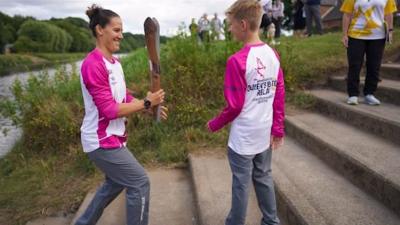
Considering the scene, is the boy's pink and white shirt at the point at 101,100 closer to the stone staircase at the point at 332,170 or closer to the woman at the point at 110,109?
the woman at the point at 110,109

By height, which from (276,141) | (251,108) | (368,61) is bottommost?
(276,141)

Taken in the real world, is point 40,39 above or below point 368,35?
below

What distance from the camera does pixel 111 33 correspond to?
7.76 feet

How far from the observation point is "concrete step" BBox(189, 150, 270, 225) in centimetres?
293

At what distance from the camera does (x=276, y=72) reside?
91.0 inches

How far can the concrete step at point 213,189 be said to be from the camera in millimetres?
2934

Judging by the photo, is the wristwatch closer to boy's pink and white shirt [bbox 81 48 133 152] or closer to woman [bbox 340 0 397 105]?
boy's pink and white shirt [bbox 81 48 133 152]

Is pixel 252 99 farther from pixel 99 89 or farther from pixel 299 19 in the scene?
pixel 299 19

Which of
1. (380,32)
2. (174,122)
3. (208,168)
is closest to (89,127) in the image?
(208,168)

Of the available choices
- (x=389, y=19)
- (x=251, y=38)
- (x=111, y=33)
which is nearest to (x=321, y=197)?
(x=251, y=38)

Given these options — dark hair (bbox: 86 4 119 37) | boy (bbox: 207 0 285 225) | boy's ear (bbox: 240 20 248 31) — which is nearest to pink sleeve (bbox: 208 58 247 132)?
boy (bbox: 207 0 285 225)

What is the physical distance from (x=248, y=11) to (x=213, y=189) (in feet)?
5.94

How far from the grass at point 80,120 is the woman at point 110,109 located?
1.50m

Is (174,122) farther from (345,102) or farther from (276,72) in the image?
(276,72)
